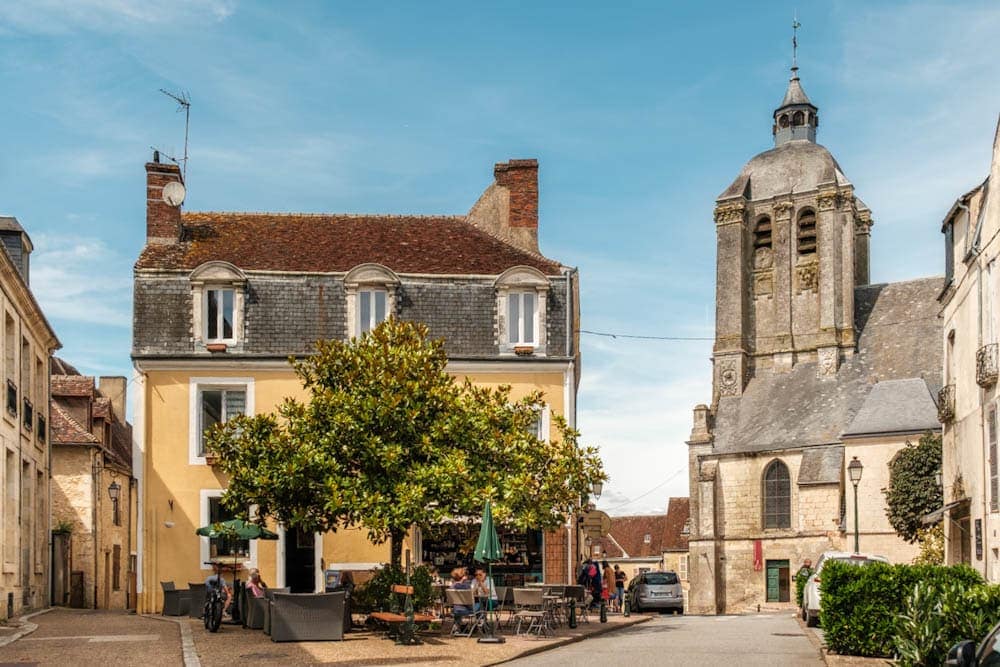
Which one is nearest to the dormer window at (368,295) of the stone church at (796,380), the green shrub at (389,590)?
the green shrub at (389,590)

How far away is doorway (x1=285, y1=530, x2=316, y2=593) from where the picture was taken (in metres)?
28.4

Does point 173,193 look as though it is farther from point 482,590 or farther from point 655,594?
point 655,594

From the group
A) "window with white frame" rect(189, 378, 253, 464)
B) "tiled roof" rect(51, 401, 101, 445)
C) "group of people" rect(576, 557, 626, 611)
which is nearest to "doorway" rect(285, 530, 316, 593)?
"window with white frame" rect(189, 378, 253, 464)

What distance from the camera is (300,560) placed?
93.6 feet

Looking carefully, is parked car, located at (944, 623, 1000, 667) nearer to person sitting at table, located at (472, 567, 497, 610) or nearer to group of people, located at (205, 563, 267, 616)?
person sitting at table, located at (472, 567, 497, 610)

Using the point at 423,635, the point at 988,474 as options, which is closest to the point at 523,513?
the point at 423,635

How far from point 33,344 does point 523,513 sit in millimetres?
13438

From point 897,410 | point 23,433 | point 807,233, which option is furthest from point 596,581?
point 807,233

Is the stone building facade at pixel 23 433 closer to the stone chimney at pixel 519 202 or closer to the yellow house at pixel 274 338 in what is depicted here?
the yellow house at pixel 274 338

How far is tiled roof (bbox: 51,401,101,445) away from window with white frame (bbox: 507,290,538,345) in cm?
1327

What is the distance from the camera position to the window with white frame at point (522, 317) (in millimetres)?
29375

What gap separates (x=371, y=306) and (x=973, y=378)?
13.4 meters

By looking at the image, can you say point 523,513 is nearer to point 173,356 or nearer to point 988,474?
point 988,474

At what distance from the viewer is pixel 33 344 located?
92.7 feet
